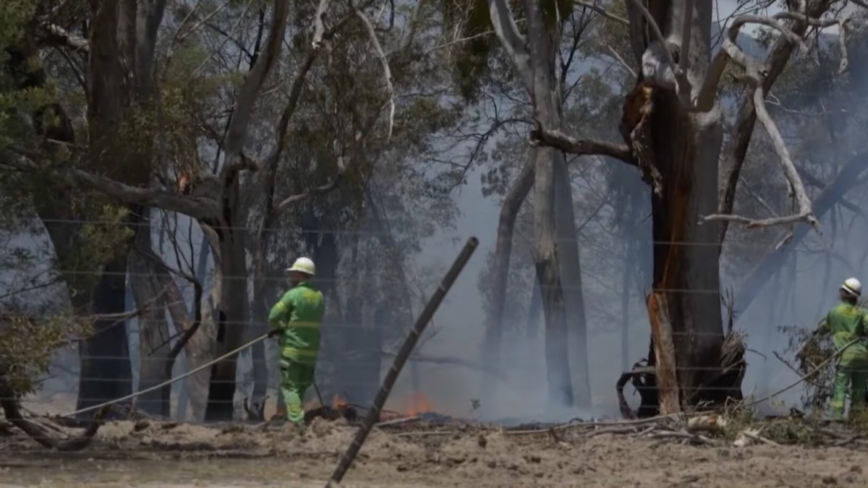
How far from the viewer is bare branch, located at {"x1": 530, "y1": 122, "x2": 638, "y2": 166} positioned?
14.8 m

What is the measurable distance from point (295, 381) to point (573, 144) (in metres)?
3.88

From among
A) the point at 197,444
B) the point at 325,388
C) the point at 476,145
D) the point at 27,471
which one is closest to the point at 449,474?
the point at 197,444

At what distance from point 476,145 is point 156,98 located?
47.4ft

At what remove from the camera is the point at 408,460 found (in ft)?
36.9

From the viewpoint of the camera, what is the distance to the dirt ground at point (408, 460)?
1021cm

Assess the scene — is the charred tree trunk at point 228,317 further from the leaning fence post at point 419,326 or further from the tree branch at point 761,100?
the leaning fence post at point 419,326

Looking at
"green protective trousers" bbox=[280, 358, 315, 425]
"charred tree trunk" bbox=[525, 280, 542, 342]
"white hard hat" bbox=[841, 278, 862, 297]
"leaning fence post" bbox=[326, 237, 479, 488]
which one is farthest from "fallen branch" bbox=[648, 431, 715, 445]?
"charred tree trunk" bbox=[525, 280, 542, 342]

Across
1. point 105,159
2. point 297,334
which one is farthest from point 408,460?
point 105,159

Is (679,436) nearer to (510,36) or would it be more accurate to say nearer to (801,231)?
(510,36)

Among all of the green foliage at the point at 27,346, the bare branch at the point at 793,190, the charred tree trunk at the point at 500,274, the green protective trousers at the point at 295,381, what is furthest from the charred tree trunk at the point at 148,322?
the bare branch at the point at 793,190

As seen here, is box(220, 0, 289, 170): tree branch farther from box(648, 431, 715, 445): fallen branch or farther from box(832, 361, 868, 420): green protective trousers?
box(832, 361, 868, 420): green protective trousers

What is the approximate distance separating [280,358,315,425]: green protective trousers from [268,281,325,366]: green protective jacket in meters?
0.06

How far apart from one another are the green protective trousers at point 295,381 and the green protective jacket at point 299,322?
0.06m

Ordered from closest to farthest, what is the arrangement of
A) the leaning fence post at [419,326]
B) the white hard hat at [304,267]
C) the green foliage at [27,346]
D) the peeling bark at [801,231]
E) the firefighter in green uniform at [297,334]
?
1. the leaning fence post at [419,326]
2. the green foliage at [27,346]
3. the firefighter in green uniform at [297,334]
4. the white hard hat at [304,267]
5. the peeling bark at [801,231]
